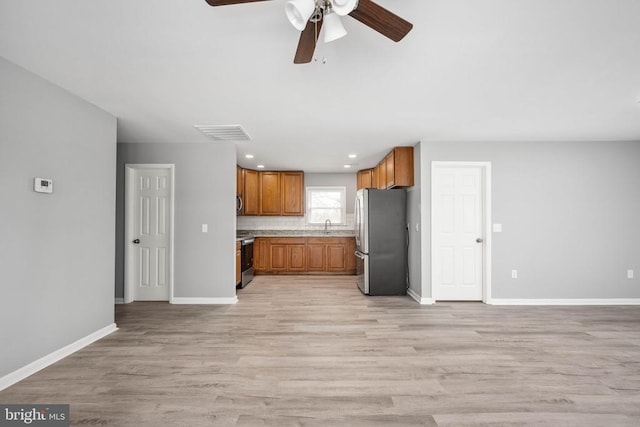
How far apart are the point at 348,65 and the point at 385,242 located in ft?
10.8

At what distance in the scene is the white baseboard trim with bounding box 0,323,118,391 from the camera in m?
2.25

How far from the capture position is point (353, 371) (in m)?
2.48

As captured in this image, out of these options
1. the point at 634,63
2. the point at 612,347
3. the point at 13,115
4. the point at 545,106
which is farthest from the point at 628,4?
the point at 13,115

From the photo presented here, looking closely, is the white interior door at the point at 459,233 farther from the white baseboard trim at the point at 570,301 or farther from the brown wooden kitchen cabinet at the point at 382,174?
Result: the brown wooden kitchen cabinet at the point at 382,174

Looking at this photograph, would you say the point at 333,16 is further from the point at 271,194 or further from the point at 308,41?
the point at 271,194

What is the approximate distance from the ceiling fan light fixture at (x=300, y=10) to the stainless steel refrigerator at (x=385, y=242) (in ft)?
12.5

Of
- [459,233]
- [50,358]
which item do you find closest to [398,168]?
[459,233]

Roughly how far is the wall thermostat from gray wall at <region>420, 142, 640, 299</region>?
13.8ft

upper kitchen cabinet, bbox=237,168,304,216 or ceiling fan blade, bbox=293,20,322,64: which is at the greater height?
ceiling fan blade, bbox=293,20,322,64

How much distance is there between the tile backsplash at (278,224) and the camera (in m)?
7.36

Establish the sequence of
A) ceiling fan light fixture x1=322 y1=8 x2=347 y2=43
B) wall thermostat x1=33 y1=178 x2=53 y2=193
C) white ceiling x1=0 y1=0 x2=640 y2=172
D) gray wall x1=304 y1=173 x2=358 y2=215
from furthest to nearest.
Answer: gray wall x1=304 y1=173 x2=358 y2=215 → wall thermostat x1=33 y1=178 x2=53 y2=193 → white ceiling x1=0 y1=0 x2=640 y2=172 → ceiling fan light fixture x1=322 y1=8 x2=347 y2=43

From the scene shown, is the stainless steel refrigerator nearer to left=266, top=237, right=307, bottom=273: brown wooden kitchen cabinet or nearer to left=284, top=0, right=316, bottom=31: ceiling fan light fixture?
left=266, top=237, right=307, bottom=273: brown wooden kitchen cabinet

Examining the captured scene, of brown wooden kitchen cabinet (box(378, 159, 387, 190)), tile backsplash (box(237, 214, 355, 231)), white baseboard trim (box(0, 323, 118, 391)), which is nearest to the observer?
white baseboard trim (box(0, 323, 118, 391))

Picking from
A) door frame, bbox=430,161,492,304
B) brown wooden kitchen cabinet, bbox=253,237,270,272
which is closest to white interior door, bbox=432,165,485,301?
door frame, bbox=430,161,492,304
